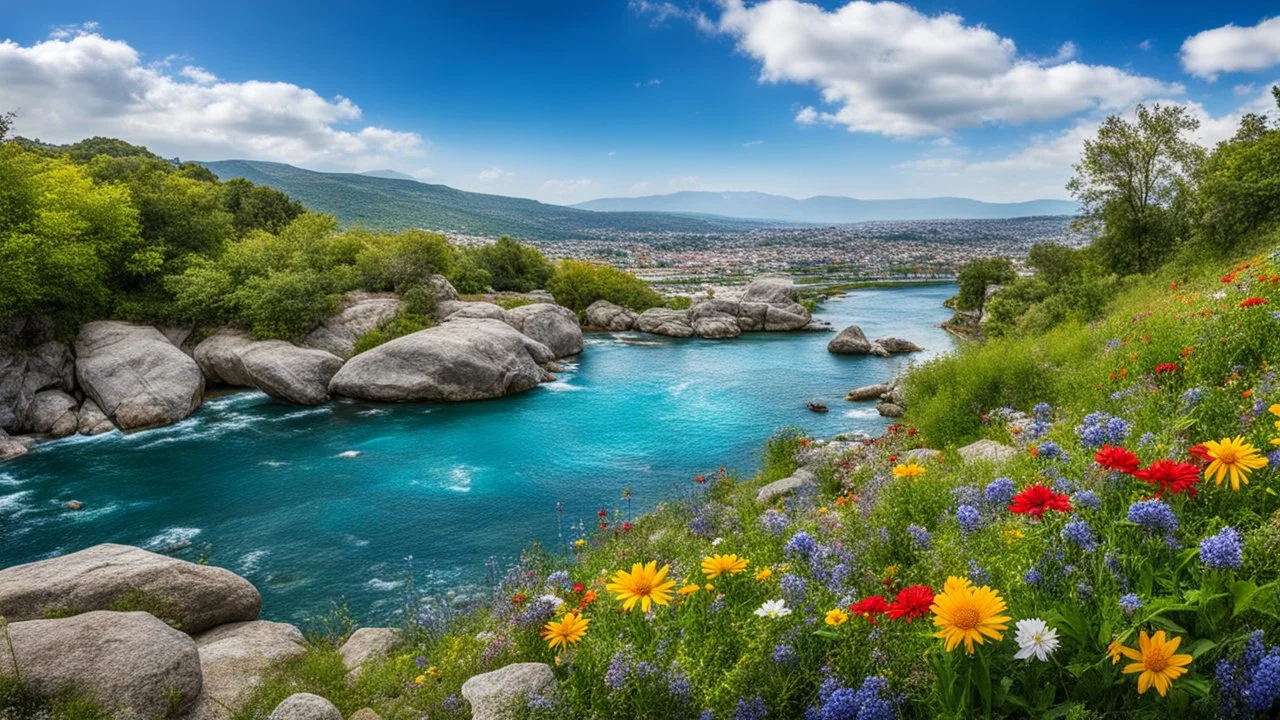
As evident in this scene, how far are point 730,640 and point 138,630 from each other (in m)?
7.40

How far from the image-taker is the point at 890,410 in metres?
25.9

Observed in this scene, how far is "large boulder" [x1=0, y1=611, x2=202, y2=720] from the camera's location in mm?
6473

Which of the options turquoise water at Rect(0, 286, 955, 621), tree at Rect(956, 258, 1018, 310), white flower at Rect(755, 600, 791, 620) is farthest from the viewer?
tree at Rect(956, 258, 1018, 310)

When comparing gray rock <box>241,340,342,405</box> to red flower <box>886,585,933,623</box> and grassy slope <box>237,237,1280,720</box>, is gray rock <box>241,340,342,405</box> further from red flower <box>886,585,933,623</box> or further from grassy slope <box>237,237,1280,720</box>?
red flower <box>886,585,933,623</box>

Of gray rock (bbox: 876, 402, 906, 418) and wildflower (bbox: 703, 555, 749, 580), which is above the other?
wildflower (bbox: 703, 555, 749, 580)

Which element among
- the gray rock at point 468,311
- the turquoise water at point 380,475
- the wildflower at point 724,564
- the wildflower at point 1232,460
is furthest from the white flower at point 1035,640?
the gray rock at point 468,311

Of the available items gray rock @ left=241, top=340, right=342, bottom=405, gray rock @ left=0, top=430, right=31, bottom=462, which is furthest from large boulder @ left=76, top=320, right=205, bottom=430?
gray rock @ left=0, top=430, right=31, bottom=462

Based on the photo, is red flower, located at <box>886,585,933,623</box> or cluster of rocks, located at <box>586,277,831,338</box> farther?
cluster of rocks, located at <box>586,277,831,338</box>

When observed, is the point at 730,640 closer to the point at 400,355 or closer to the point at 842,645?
the point at 842,645

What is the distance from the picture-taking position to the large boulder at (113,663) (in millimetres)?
6473

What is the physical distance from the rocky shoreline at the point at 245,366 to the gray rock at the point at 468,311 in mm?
66

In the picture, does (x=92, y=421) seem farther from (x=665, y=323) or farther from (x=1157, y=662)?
(x=665, y=323)

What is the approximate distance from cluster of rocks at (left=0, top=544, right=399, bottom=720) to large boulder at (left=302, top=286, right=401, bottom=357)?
2439cm

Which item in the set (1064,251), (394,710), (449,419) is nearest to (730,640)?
(394,710)
